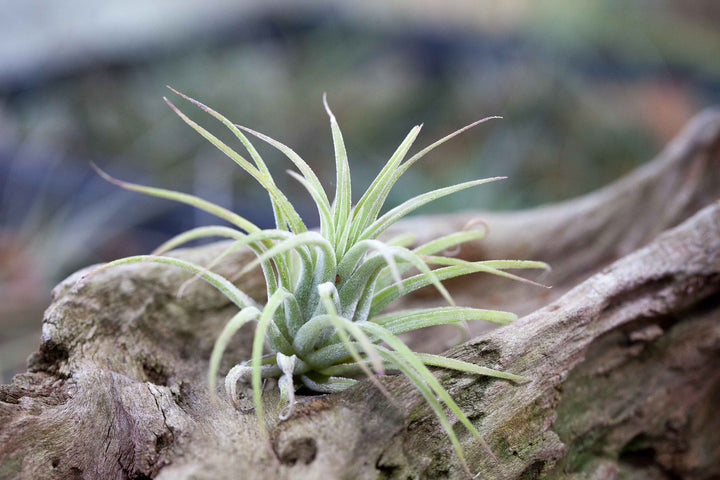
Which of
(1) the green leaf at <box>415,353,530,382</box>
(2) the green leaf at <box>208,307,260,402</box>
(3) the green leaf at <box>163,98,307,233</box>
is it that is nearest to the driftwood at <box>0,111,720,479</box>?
(1) the green leaf at <box>415,353,530,382</box>

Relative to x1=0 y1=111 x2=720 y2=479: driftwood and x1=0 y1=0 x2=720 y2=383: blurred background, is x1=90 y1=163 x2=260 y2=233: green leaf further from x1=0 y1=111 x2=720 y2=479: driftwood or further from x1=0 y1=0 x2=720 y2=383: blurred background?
x1=0 y1=0 x2=720 y2=383: blurred background

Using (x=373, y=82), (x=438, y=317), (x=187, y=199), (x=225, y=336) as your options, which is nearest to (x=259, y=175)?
(x=187, y=199)

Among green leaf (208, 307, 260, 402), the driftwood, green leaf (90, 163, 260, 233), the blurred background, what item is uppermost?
the blurred background

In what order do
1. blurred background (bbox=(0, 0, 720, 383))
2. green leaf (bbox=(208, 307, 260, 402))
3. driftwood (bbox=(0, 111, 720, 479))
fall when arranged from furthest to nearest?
blurred background (bbox=(0, 0, 720, 383))
driftwood (bbox=(0, 111, 720, 479))
green leaf (bbox=(208, 307, 260, 402))

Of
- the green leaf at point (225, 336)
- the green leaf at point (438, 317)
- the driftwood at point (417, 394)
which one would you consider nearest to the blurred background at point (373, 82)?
the driftwood at point (417, 394)

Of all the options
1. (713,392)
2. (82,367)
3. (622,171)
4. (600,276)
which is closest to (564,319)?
(600,276)

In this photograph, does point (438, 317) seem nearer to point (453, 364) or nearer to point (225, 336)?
point (453, 364)

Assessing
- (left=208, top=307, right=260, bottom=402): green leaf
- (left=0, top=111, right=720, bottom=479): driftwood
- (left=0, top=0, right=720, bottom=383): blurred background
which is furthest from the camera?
(left=0, top=0, right=720, bottom=383): blurred background
